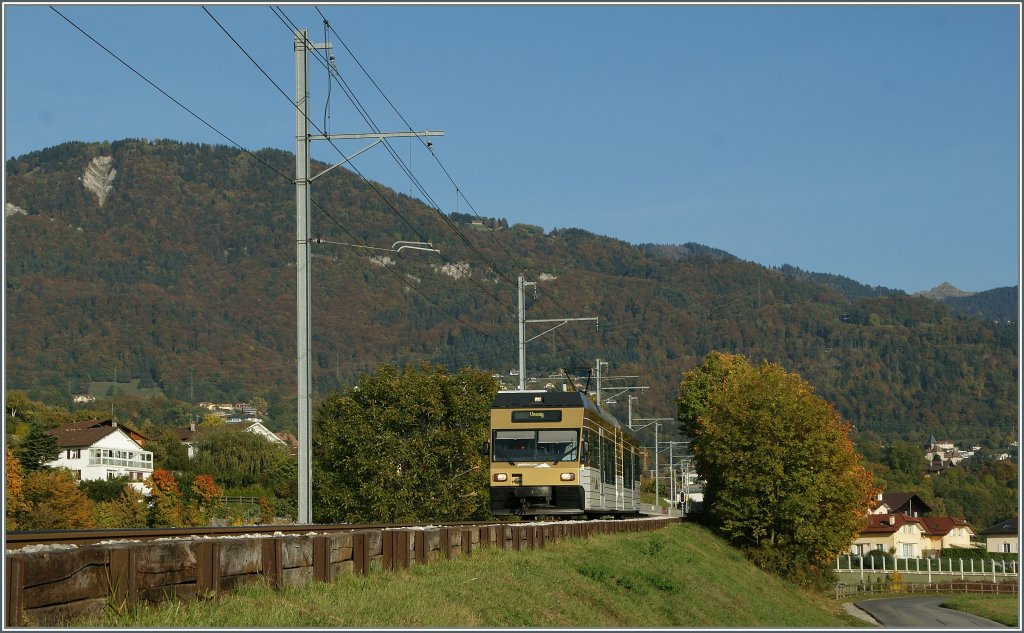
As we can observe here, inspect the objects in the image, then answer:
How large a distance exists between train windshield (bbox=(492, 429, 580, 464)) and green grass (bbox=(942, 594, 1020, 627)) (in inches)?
1322

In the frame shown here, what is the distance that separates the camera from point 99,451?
132250 millimetres

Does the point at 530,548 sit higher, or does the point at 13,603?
the point at 13,603

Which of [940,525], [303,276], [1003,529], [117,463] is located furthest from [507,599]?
[940,525]

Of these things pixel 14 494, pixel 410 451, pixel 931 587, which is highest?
pixel 410 451

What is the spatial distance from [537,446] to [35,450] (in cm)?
6527

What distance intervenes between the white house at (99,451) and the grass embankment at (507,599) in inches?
4274

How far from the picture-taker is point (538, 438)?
37.3 meters

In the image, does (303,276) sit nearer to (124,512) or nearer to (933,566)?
(124,512)

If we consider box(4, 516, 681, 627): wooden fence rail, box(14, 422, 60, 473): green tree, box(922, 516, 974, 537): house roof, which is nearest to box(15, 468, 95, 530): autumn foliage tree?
box(14, 422, 60, 473): green tree

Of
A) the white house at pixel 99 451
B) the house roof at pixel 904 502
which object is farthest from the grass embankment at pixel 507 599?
the house roof at pixel 904 502

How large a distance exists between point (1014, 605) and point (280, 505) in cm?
4843

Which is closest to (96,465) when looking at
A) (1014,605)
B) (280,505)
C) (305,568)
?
(280,505)

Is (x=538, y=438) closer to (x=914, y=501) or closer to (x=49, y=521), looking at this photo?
(x=49, y=521)

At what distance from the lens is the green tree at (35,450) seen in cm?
9006
